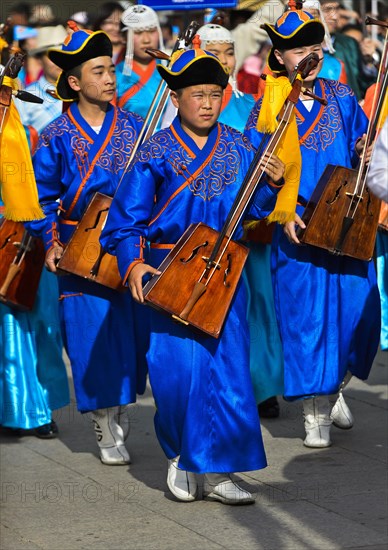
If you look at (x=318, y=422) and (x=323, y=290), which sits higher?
(x=323, y=290)

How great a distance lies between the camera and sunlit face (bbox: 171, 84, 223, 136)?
18.1 feet

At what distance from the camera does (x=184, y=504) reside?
5.65m

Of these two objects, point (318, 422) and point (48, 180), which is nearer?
point (48, 180)

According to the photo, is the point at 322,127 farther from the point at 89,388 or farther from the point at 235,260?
the point at 89,388

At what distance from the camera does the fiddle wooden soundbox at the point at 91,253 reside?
6254 mm

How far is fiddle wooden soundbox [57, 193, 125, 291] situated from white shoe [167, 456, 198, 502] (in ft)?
3.30

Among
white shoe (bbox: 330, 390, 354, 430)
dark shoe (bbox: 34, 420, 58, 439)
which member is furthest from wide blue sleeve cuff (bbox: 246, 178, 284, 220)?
dark shoe (bbox: 34, 420, 58, 439)

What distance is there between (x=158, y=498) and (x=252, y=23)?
21.3 feet

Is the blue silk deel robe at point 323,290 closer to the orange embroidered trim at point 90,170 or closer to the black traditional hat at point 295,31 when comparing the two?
Result: the black traditional hat at point 295,31

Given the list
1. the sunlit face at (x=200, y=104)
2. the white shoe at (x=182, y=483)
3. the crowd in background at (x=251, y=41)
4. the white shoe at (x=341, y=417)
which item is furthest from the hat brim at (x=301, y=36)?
the crowd in background at (x=251, y=41)

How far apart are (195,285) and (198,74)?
836 millimetres

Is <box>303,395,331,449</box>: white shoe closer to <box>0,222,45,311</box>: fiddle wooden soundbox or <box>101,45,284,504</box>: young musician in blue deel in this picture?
<box>101,45,284,504</box>: young musician in blue deel

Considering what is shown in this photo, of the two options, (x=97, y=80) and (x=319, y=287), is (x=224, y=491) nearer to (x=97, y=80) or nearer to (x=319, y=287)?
(x=319, y=287)

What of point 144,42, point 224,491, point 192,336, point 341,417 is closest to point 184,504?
point 224,491
